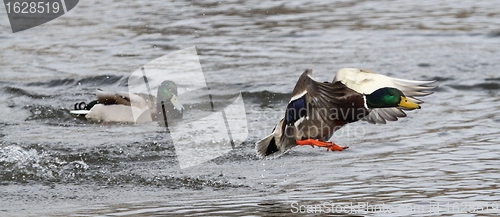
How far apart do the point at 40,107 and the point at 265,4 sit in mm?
6383

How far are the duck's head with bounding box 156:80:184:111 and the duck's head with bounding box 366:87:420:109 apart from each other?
4130 mm

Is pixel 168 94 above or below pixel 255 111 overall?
above

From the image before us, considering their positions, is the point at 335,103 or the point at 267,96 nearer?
the point at 335,103

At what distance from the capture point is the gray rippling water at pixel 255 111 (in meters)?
6.43

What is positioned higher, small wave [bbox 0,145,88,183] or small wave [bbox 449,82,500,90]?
small wave [bbox 0,145,88,183]

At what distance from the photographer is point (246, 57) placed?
12375 mm

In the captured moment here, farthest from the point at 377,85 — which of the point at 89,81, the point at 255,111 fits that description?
the point at 89,81

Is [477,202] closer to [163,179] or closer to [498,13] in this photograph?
[163,179]

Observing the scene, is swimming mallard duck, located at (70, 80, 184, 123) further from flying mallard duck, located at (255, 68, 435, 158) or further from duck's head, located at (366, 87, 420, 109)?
duck's head, located at (366, 87, 420, 109)

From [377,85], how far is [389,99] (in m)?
0.24

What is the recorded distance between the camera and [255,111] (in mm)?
10125

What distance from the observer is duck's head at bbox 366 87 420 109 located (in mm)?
6160

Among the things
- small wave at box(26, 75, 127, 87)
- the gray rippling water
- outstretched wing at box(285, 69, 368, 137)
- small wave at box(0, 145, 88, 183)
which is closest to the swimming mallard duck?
the gray rippling water

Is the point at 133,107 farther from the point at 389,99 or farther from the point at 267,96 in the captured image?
the point at 389,99
